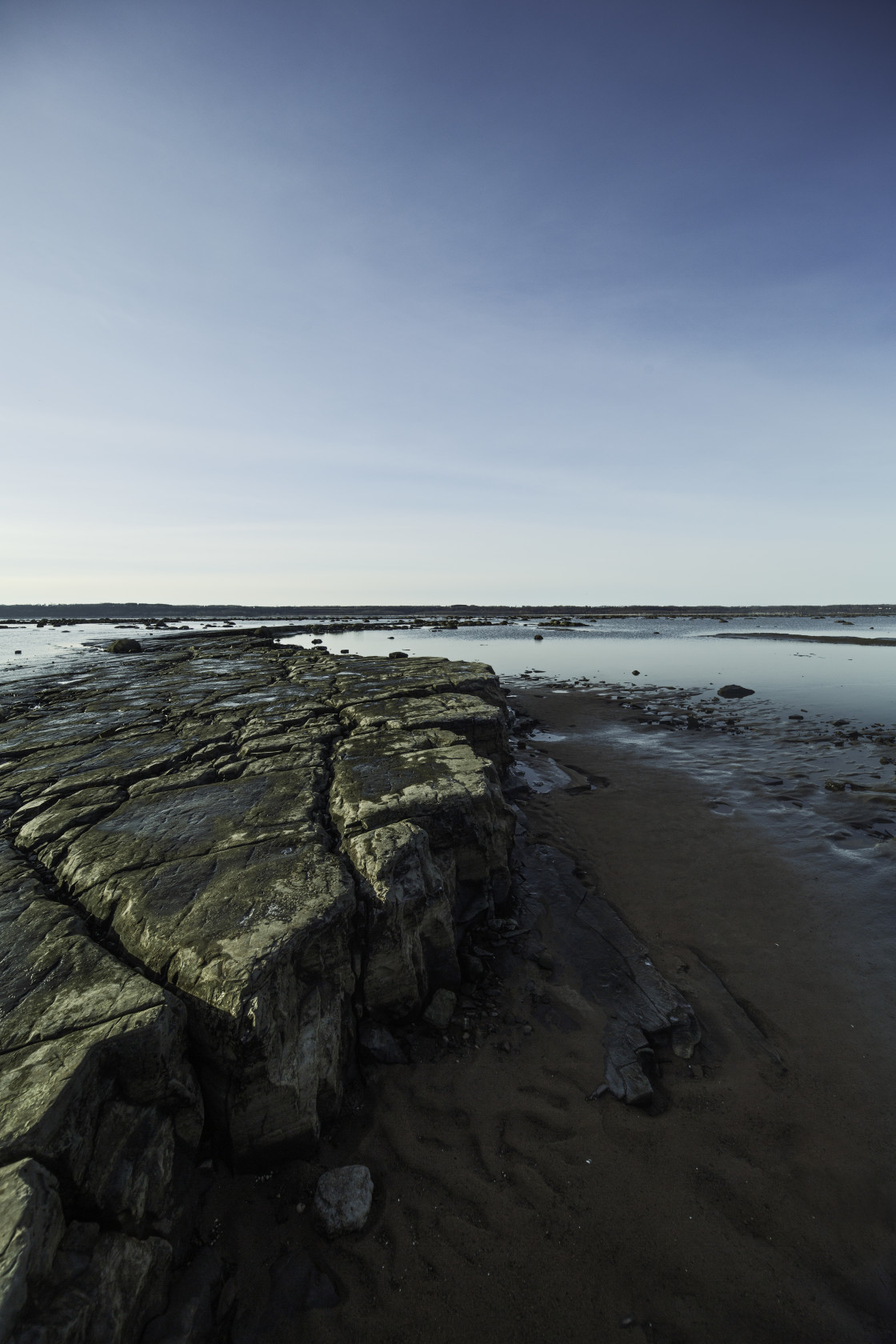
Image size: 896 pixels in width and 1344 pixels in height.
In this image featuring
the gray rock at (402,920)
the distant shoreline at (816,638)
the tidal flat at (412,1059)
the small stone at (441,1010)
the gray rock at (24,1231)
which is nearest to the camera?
the gray rock at (24,1231)

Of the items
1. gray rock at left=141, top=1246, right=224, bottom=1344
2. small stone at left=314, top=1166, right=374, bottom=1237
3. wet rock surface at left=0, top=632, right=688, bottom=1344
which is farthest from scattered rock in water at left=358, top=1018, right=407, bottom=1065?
gray rock at left=141, top=1246, right=224, bottom=1344

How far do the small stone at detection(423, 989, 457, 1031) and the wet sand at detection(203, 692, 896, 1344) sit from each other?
113mm

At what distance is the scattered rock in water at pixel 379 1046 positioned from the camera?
3809mm

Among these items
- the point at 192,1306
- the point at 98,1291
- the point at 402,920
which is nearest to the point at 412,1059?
the point at 402,920

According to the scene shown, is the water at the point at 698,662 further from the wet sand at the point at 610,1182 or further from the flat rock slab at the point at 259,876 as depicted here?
the wet sand at the point at 610,1182

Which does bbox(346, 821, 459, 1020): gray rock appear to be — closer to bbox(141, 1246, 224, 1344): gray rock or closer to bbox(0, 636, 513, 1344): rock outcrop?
bbox(0, 636, 513, 1344): rock outcrop

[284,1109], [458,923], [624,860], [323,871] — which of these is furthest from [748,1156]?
[624,860]

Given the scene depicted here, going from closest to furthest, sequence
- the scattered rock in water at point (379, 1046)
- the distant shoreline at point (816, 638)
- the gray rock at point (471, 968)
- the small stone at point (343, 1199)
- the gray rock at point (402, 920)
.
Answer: the small stone at point (343, 1199) → the scattered rock in water at point (379, 1046) → the gray rock at point (402, 920) → the gray rock at point (471, 968) → the distant shoreline at point (816, 638)

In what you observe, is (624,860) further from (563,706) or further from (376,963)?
(563,706)

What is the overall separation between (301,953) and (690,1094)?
3.01m

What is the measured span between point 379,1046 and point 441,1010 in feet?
1.92

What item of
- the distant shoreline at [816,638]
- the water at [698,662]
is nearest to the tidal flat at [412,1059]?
the water at [698,662]

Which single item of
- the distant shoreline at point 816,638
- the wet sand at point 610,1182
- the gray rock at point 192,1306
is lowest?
the wet sand at point 610,1182

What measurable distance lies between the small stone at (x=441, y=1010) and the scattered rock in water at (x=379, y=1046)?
13.0 inches
